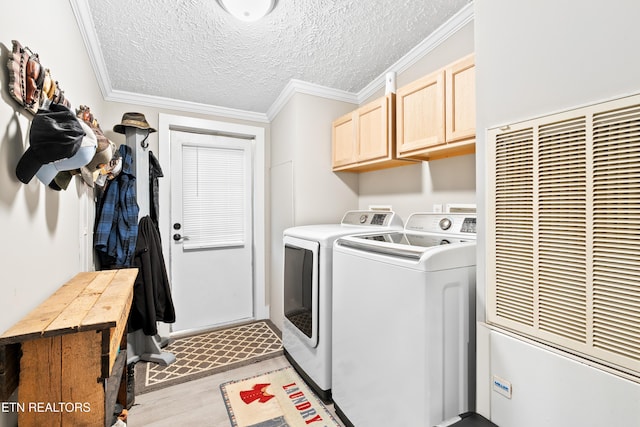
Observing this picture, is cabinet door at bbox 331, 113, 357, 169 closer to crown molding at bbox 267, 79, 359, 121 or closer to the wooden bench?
crown molding at bbox 267, 79, 359, 121

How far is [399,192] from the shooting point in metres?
2.39

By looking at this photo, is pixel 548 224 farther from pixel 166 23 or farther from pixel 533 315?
pixel 166 23

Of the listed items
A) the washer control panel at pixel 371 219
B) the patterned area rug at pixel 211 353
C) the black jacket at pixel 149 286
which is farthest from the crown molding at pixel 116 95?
the patterned area rug at pixel 211 353

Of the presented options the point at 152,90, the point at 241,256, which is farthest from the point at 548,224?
the point at 152,90

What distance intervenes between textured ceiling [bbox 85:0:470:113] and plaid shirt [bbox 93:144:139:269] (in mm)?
856

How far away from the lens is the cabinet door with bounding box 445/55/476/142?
1.50 m

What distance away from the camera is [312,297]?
191 centimetres

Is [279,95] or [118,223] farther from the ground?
[279,95]

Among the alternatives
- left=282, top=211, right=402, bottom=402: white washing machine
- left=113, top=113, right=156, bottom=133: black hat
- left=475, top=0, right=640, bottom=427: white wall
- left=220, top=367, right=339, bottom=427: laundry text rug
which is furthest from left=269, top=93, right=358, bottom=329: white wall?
left=475, top=0, right=640, bottom=427: white wall

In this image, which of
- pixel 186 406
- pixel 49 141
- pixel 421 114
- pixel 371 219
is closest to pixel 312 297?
pixel 371 219

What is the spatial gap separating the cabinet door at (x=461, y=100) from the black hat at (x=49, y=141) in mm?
1717

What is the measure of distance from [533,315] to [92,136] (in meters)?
1.68

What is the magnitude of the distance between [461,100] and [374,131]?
74 centimetres

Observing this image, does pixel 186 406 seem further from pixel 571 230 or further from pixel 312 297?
pixel 571 230
